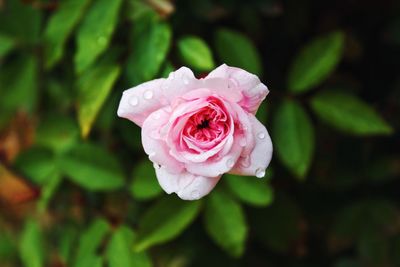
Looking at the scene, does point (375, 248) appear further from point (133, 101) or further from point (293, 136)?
point (133, 101)

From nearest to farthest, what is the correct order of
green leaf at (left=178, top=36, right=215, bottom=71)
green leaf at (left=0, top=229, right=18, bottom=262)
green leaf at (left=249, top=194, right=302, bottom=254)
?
green leaf at (left=178, top=36, right=215, bottom=71) < green leaf at (left=249, top=194, right=302, bottom=254) < green leaf at (left=0, top=229, right=18, bottom=262)

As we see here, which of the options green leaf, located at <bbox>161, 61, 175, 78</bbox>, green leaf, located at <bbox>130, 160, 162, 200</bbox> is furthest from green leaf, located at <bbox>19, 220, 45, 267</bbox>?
green leaf, located at <bbox>161, 61, 175, 78</bbox>

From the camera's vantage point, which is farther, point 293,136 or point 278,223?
point 278,223

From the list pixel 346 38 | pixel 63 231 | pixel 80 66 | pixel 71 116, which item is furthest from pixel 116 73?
pixel 346 38

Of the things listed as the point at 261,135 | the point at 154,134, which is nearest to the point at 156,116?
the point at 154,134

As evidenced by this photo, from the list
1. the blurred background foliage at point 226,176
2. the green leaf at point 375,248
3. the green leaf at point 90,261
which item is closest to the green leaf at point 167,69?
the blurred background foliage at point 226,176

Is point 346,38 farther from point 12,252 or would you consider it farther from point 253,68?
point 12,252

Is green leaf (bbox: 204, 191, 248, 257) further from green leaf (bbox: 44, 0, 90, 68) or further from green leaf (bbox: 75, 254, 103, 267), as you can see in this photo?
green leaf (bbox: 44, 0, 90, 68)
